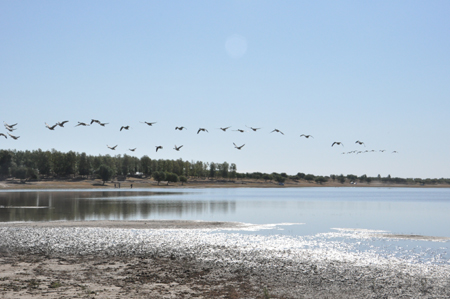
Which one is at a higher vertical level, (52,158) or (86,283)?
(52,158)

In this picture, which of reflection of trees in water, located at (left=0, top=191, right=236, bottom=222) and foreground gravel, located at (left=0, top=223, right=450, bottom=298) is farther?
reflection of trees in water, located at (left=0, top=191, right=236, bottom=222)

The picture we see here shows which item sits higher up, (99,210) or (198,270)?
(198,270)

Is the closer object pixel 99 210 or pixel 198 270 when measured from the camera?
pixel 198 270

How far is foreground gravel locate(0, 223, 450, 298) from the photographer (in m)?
16.8

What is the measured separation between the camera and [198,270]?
20594mm

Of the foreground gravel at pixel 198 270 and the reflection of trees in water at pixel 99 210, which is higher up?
the foreground gravel at pixel 198 270

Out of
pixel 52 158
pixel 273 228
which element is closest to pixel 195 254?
pixel 273 228

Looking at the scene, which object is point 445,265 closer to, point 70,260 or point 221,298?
point 221,298

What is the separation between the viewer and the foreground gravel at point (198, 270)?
55.1 feet

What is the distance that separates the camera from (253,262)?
22.7 metres

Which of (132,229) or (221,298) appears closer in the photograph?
(221,298)

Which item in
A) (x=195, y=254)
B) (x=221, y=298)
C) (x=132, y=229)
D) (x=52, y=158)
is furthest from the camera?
(x=52, y=158)

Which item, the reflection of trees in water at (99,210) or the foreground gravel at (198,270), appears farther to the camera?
the reflection of trees in water at (99,210)

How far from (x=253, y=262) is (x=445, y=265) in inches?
438
